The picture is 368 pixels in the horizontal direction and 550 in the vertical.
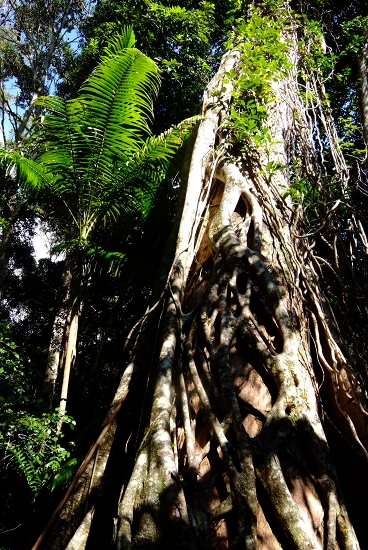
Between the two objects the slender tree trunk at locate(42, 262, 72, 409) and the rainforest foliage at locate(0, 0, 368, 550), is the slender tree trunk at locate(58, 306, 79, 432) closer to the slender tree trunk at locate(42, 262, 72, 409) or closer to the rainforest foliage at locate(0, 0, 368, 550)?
the rainforest foliage at locate(0, 0, 368, 550)

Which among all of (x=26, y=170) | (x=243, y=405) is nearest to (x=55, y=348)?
(x=26, y=170)

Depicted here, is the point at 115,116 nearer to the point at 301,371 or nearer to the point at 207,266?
the point at 207,266

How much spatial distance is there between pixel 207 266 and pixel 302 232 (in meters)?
0.88

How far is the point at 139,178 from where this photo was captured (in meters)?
4.12

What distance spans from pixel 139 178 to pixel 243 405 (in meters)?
2.79

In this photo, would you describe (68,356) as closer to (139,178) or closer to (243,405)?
(139,178)

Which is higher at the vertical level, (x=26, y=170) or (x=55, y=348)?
(x=26, y=170)

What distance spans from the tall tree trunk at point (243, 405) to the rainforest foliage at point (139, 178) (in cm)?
13

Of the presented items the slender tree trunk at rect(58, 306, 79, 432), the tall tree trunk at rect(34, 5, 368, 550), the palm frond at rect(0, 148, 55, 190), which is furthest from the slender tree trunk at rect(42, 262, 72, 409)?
the tall tree trunk at rect(34, 5, 368, 550)

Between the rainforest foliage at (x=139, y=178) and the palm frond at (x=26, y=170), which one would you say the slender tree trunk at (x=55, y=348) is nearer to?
the rainforest foliage at (x=139, y=178)

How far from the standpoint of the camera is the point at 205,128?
11.7 feet

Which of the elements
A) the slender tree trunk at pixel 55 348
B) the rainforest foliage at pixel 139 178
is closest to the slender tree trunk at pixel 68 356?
the rainforest foliage at pixel 139 178

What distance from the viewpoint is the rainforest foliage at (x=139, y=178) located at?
3299 mm

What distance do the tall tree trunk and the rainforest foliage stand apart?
0.43 feet
